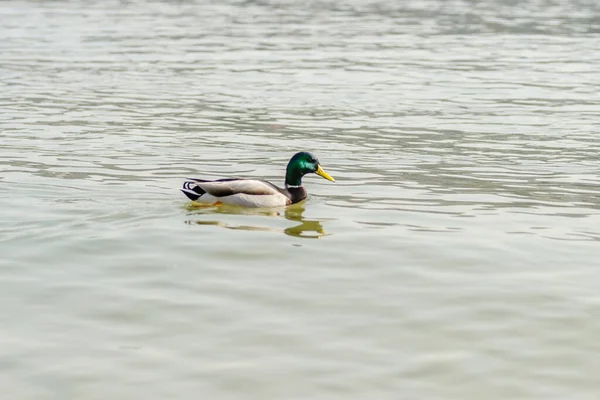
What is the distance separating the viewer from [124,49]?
1447 inches

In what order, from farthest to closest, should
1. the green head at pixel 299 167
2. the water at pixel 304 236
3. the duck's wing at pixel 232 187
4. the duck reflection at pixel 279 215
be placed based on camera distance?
the green head at pixel 299 167
the duck's wing at pixel 232 187
the duck reflection at pixel 279 215
the water at pixel 304 236

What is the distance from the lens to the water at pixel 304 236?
9664 millimetres

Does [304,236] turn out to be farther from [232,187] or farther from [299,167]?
[299,167]

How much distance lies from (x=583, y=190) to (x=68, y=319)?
9050 millimetres

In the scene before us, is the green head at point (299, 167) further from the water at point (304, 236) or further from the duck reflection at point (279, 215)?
the water at point (304, 236)

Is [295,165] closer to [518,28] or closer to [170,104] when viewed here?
[170,104]

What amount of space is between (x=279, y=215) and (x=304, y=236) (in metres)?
1.21

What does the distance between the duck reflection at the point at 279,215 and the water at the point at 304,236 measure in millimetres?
56

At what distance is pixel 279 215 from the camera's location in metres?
15.4

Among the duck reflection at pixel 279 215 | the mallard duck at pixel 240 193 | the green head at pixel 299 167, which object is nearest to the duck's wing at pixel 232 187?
the mallard duck at pixel 240 193

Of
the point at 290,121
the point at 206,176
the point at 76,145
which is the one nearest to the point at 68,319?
the point at 206,176

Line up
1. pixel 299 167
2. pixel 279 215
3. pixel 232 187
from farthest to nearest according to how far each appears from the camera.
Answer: pixel 299 167 → pixel 279 215 → pixel 232 187

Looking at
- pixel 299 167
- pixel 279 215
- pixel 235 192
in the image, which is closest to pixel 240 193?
pixel 235 192

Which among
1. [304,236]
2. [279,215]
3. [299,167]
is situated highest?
[299,167]
